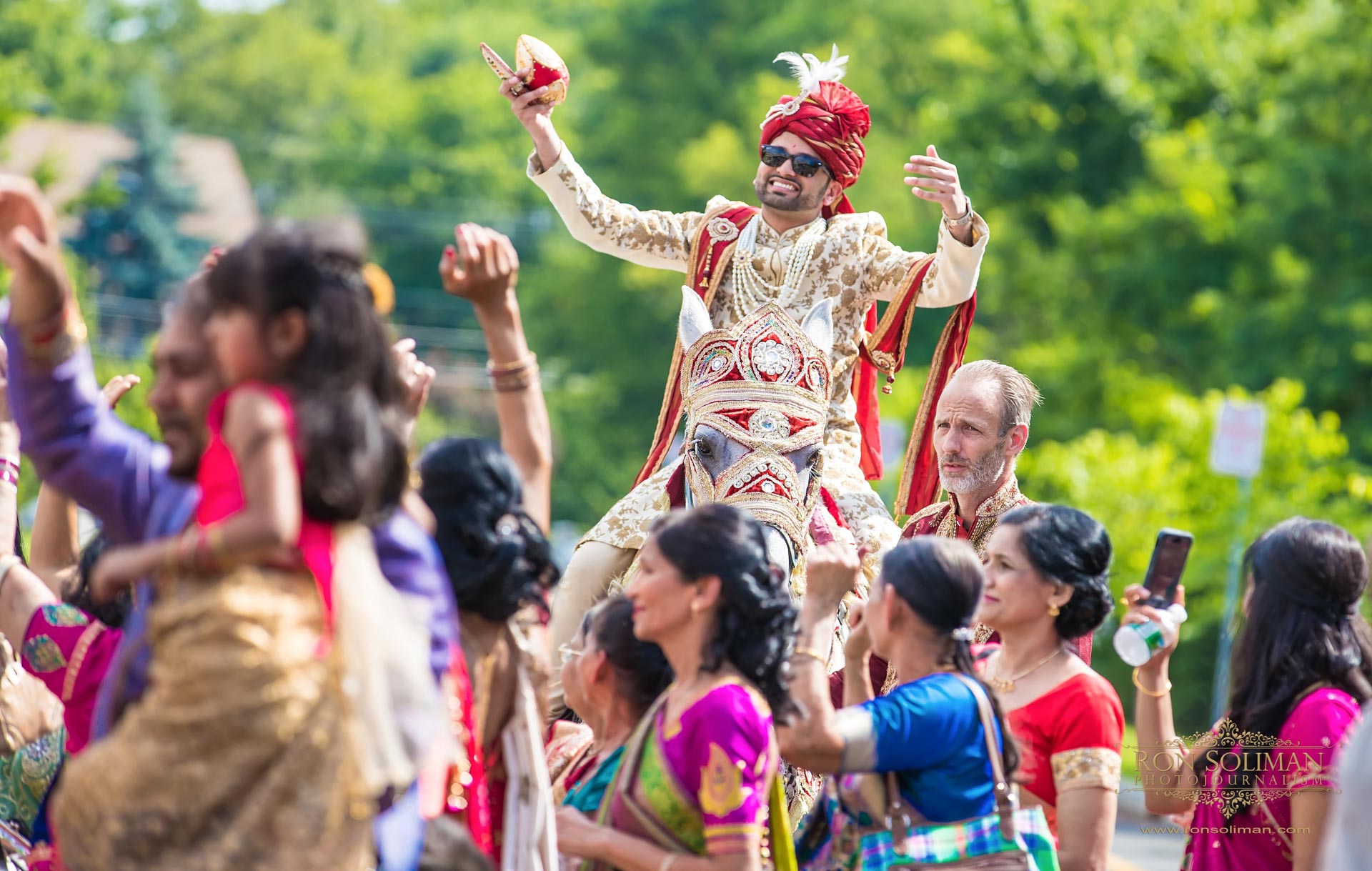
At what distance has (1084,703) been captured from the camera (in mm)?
4715

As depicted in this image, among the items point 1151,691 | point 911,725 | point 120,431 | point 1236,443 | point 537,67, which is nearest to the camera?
point 120,431

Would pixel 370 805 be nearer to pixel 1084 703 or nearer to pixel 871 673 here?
pixel 1084 703

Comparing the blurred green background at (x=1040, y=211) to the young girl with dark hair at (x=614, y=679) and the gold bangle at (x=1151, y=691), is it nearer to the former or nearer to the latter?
the gold bangle at (x=1151, y=691)

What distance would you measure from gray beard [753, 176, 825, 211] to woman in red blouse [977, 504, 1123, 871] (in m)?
1.96

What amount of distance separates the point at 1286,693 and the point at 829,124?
268 cm

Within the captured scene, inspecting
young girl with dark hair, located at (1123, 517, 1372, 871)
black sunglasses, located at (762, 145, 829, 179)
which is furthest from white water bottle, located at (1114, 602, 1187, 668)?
black sunglasses, located at (762, 145, 829, 179)

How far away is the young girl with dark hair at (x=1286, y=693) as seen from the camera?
188 inches

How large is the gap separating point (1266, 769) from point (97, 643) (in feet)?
9.59

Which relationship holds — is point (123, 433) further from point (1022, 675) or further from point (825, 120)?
point (825, 120)

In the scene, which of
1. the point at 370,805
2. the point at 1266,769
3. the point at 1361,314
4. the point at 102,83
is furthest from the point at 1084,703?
the point at 102,83

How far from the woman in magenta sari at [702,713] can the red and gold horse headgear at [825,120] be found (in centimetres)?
279

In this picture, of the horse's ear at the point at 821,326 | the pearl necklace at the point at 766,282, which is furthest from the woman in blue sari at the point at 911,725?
the pearl necklace at the point at 766,282

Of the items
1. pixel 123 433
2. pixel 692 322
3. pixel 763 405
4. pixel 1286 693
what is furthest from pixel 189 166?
pixel 123 433

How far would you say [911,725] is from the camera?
4043 millimetres
